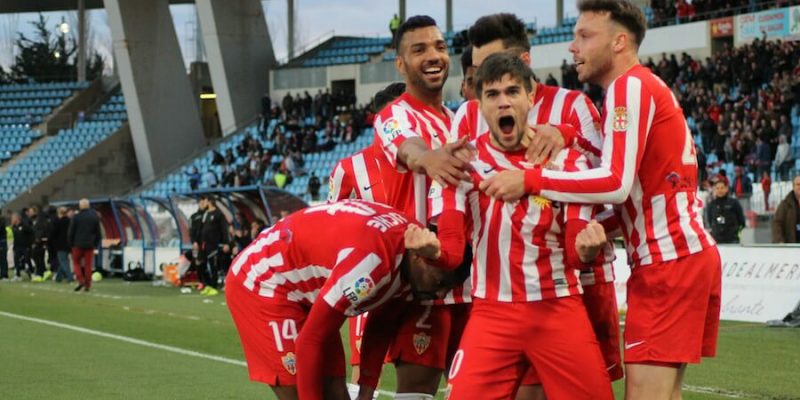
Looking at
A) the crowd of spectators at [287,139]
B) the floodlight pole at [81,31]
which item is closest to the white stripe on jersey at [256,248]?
the crowd of spectators at [287,139]

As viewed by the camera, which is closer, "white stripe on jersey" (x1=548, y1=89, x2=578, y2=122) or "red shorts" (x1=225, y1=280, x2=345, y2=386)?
"white stripe on jersey" (x1=548, y1=89, x2=578, y2=122)

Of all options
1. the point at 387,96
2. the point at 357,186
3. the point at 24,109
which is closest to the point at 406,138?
the point at 357,186

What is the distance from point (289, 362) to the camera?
6316mm

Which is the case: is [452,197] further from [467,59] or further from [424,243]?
[467,59]

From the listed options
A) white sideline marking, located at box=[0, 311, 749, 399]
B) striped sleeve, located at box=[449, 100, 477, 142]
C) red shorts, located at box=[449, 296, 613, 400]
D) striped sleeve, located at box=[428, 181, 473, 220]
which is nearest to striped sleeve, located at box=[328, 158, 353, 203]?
striped sleeve, located at box=[449, 100, 477, 142]

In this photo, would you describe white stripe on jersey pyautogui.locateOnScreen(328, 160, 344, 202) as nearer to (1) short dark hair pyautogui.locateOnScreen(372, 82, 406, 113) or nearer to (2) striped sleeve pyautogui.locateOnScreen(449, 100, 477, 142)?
(1) short dark hair pyautogui.locateOnScreen(372, 82, 406, 113)

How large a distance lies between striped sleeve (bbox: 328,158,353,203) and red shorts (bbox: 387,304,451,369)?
0.87 metres

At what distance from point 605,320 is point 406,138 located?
1.25 m

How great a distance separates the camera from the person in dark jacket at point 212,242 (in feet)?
77.9

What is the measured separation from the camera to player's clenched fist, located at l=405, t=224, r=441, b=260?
5.55 meters

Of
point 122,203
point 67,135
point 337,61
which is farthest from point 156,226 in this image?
point 67,135

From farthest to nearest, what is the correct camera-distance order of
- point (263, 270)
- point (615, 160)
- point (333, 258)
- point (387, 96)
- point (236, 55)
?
point (236, 55), point (387, 96), point (263, 270), point (333, 258), point (615, 160)

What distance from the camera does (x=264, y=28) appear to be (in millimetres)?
45750

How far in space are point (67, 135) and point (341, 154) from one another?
1629 centimetres
